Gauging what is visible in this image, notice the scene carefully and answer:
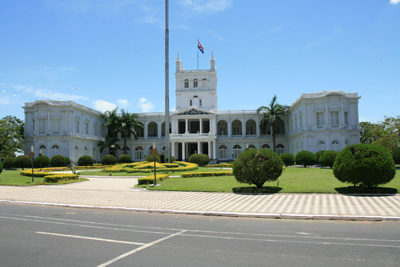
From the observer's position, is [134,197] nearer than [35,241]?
No

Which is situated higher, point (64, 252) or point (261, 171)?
point (261, 171)

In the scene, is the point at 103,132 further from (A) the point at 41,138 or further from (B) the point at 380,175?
(B) the point at 380,175

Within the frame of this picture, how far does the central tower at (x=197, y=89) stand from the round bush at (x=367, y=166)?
5280cm

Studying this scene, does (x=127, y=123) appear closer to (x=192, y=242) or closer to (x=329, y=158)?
(x=329, y=158)

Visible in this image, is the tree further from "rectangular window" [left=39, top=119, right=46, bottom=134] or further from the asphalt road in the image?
the asphalt road

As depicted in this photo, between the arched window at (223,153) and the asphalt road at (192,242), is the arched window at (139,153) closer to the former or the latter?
the arched window at (223,153)

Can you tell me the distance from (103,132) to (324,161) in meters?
48.1

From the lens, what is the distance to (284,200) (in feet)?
46.1

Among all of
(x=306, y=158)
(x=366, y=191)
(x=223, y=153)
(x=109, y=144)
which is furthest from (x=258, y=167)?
(x=109, y=144)

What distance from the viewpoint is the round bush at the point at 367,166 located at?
1514 cm

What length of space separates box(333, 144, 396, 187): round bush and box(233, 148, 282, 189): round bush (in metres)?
3.24

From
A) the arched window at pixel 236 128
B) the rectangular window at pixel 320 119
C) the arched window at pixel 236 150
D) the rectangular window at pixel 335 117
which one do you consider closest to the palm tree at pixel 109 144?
the arched window at pixel 236 150

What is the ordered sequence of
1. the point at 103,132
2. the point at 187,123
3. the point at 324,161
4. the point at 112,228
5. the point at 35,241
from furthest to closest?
the point at 103,132
the point at 187,123
the point at 324,161
the point at 112,228
the point at 35,241

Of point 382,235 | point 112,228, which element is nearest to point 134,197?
point 112,228
